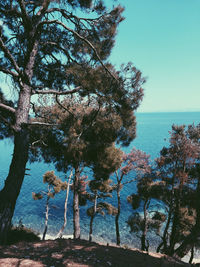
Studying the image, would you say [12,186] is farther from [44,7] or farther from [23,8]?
[44,7]

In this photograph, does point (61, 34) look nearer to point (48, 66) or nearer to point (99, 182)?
point (48, 66)

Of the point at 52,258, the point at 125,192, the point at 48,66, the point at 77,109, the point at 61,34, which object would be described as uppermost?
the point at 61,34

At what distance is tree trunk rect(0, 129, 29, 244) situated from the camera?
4.84 m

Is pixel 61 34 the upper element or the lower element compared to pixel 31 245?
upper

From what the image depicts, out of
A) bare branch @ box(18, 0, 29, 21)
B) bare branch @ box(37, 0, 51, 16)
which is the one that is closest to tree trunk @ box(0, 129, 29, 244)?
bare branch @ box(18, 0, 29, 21)

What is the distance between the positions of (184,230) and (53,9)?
16.6 m

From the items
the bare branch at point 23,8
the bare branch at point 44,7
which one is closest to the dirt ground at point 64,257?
the bare branch at point 23,8

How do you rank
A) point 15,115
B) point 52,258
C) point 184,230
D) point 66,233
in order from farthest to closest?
point 66,233 < point 184,230 < point 15,115 < point 52,258

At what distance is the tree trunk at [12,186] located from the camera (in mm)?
4844

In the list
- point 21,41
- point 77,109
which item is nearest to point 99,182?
point 77,109

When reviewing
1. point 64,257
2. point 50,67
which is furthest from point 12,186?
point 50,67

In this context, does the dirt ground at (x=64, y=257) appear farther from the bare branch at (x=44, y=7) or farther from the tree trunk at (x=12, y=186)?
the bare branch at (x=44, y=7)

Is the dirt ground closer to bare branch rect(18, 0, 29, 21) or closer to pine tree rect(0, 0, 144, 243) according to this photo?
pine tree rect(0, 0, 144, 243)

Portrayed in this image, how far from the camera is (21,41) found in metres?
5.91
